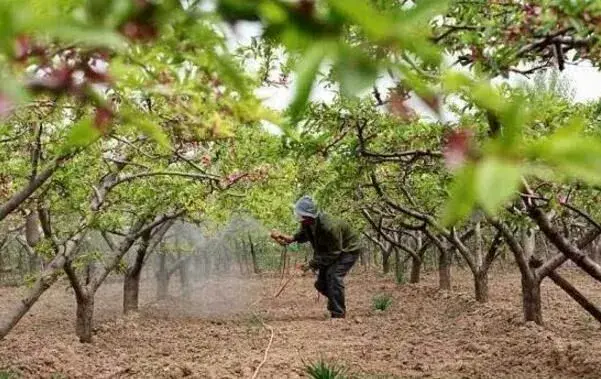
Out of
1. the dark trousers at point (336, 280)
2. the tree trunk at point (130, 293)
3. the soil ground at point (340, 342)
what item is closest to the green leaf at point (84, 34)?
the soil ground at point (340, 342)

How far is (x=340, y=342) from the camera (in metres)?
8.48

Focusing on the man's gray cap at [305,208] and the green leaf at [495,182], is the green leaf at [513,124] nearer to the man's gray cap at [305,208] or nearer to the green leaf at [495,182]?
the green leaf at [495,182]

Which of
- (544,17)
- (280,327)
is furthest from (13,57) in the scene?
(280,327)

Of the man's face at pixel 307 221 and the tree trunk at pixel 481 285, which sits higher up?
the man's face at pixel 307 221

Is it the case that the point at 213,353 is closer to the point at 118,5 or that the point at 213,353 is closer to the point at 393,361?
the point at 393,361

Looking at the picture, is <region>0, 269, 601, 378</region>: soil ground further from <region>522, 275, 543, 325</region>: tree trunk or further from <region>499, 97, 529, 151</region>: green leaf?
<region>499, 97, 529, 151</region>: green leaf

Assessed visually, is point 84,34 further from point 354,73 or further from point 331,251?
point 331,251

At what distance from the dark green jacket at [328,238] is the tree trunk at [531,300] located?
3.55 metres

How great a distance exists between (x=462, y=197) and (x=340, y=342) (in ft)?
27.1

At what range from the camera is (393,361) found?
721 cm

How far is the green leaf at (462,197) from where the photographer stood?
431 millimetres

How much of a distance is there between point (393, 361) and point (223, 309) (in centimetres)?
974

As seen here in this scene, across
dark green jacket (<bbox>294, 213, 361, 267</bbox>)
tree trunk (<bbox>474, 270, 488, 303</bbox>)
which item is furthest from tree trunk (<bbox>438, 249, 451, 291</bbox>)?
dark green jacket (<bbox>294, 213, 361, 267</bbox>)

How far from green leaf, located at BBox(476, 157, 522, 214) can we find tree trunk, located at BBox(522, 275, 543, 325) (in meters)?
8.15
